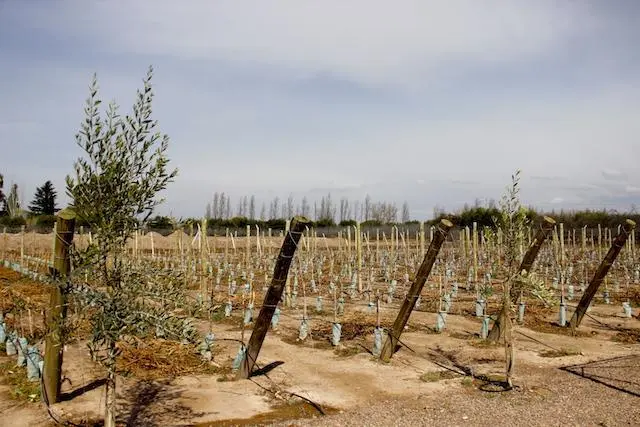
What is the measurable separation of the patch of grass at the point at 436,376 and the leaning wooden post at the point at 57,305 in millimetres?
5889

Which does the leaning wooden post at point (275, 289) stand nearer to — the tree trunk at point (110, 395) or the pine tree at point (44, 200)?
the tree trunk at point (110, 395)

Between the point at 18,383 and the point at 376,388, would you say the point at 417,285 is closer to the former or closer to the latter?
the point at 376,388

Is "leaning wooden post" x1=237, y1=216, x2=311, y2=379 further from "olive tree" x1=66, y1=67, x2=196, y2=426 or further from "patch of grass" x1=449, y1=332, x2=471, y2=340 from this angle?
"patch of grass" x1=449, y1=332, x2=471, y2=340

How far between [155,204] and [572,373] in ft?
27.1

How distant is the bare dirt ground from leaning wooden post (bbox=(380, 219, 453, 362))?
33 centimetres

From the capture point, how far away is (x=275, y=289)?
858 centimetres

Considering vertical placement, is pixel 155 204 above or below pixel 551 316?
above

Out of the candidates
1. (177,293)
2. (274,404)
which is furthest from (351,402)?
(177,293)

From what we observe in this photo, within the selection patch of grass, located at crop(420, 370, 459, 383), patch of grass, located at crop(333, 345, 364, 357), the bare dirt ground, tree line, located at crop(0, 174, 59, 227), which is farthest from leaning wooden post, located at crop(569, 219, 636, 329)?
tree line, located at crop(0, 174, 59, 227)

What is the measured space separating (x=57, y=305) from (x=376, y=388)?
5.14 m

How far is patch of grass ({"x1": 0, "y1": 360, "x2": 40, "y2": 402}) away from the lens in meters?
7.54

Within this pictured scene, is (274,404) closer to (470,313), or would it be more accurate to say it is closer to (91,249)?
(91,249)

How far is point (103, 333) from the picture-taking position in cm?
494

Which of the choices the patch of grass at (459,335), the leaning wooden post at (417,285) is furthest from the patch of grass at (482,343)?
the leaning wooden post at (417,285)
